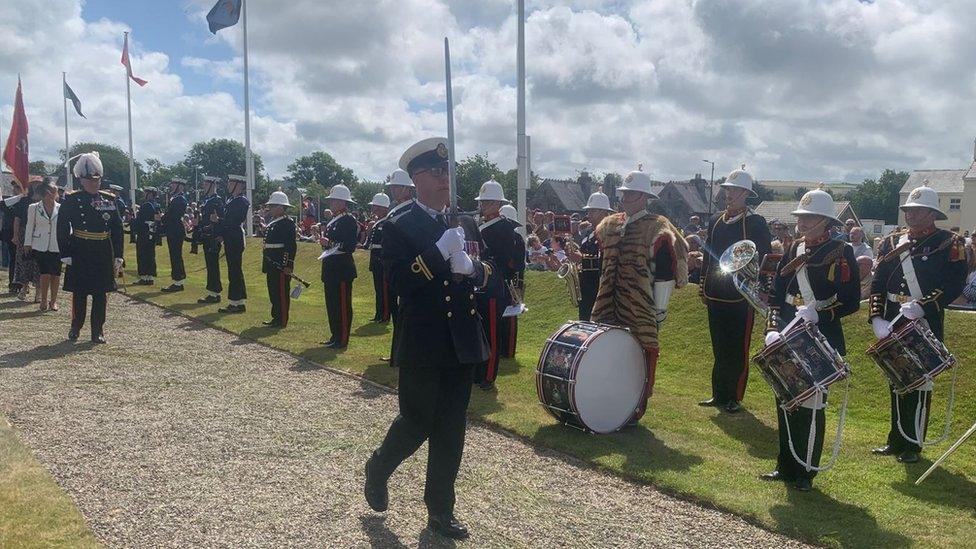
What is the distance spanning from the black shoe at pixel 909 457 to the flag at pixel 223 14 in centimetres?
2889

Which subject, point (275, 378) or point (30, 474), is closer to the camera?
point (30, 474)

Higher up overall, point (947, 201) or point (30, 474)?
point (947, 201)

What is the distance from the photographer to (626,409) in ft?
22.4

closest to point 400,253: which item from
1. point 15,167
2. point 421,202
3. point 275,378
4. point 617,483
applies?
point 421,202

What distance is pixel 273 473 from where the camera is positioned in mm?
5398

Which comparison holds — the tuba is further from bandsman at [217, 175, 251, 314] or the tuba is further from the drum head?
bandsman at [217, 175, 251, 314]

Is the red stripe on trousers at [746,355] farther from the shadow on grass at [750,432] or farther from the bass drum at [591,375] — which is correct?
the bass drum at [591,375]

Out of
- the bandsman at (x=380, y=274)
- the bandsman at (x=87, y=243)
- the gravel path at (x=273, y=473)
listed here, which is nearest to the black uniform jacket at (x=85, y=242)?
the bandsman at (x=87, y=243)

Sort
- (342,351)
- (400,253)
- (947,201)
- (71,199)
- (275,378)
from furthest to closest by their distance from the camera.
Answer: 1. (947,201)
2. (342,351)
3. (71,199)
4. (275,378)
5. (400,253)

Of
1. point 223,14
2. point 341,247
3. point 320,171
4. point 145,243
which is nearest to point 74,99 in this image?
point 223,14

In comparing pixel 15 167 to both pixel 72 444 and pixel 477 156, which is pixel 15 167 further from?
pixel 477 156

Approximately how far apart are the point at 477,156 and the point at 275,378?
197 feet

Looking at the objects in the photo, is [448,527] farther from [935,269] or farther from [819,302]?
[935,269]

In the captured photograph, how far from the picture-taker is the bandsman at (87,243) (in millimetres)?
9938
